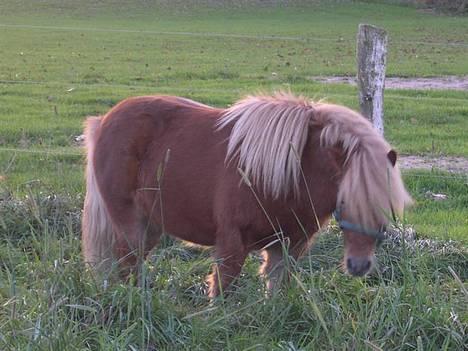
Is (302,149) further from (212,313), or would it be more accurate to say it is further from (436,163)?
(436,163)

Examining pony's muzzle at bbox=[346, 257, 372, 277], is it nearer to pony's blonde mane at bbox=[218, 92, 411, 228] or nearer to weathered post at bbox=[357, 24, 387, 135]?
pony's blonde mane at bbox=[218, 92, 411, 228]

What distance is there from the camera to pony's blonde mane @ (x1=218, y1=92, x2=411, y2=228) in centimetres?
363

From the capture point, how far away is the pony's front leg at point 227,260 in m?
3.97

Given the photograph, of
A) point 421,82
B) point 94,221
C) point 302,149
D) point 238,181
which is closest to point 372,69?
point 302,149

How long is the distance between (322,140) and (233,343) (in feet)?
3.84

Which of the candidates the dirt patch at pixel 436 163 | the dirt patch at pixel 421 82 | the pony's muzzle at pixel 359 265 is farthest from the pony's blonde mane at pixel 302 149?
the dirt patch at pixel 421 82

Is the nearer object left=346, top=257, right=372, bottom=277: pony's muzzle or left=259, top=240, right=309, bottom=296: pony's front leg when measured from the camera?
left=346, top=257, right=372, bottom=277: pony's muzzle

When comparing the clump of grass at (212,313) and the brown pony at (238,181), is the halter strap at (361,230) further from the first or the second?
the clump of grass at (212,313)

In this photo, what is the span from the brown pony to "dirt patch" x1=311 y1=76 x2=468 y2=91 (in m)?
9.94

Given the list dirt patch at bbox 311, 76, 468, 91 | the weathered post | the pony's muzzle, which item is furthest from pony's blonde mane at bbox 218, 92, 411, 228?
dirt patch at bbox 311, 76, 468, 91

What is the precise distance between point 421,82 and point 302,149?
458 inches

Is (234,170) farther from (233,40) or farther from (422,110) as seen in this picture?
(233,40)

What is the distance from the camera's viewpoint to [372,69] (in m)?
5.86

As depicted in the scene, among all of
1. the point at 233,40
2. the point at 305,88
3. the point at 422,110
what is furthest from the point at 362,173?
the point at 233,40
